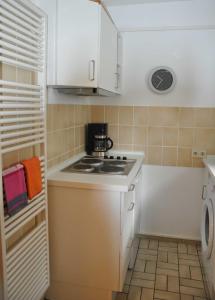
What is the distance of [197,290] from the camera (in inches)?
81.7

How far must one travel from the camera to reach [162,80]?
2660 mm

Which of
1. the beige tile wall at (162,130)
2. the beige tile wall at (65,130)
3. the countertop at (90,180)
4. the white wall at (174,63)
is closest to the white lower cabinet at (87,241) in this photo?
the countertop at (90,180)

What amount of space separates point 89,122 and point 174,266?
1552mm

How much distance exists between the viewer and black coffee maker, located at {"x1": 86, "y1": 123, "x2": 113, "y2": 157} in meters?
2.68

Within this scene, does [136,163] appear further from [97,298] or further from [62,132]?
[97,298]

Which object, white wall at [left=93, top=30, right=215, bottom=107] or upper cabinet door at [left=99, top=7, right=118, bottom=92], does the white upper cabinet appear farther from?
white wall at [left=93, top=30, right=215, bottom=107]

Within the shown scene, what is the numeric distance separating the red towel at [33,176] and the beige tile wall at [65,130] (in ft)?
1.39

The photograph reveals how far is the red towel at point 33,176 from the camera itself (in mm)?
1442

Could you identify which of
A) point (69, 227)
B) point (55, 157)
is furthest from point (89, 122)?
point (69, 227)

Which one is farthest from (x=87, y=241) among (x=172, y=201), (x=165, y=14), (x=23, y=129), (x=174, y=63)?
(x=165, y=14)

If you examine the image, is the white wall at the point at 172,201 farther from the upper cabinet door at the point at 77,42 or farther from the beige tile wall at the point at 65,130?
the upper cabinet door at the point at 77,42

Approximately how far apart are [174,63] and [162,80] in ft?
0.62

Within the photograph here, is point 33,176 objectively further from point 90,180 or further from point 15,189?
point 90,180

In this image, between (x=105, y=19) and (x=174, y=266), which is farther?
(x=174, y=266)
